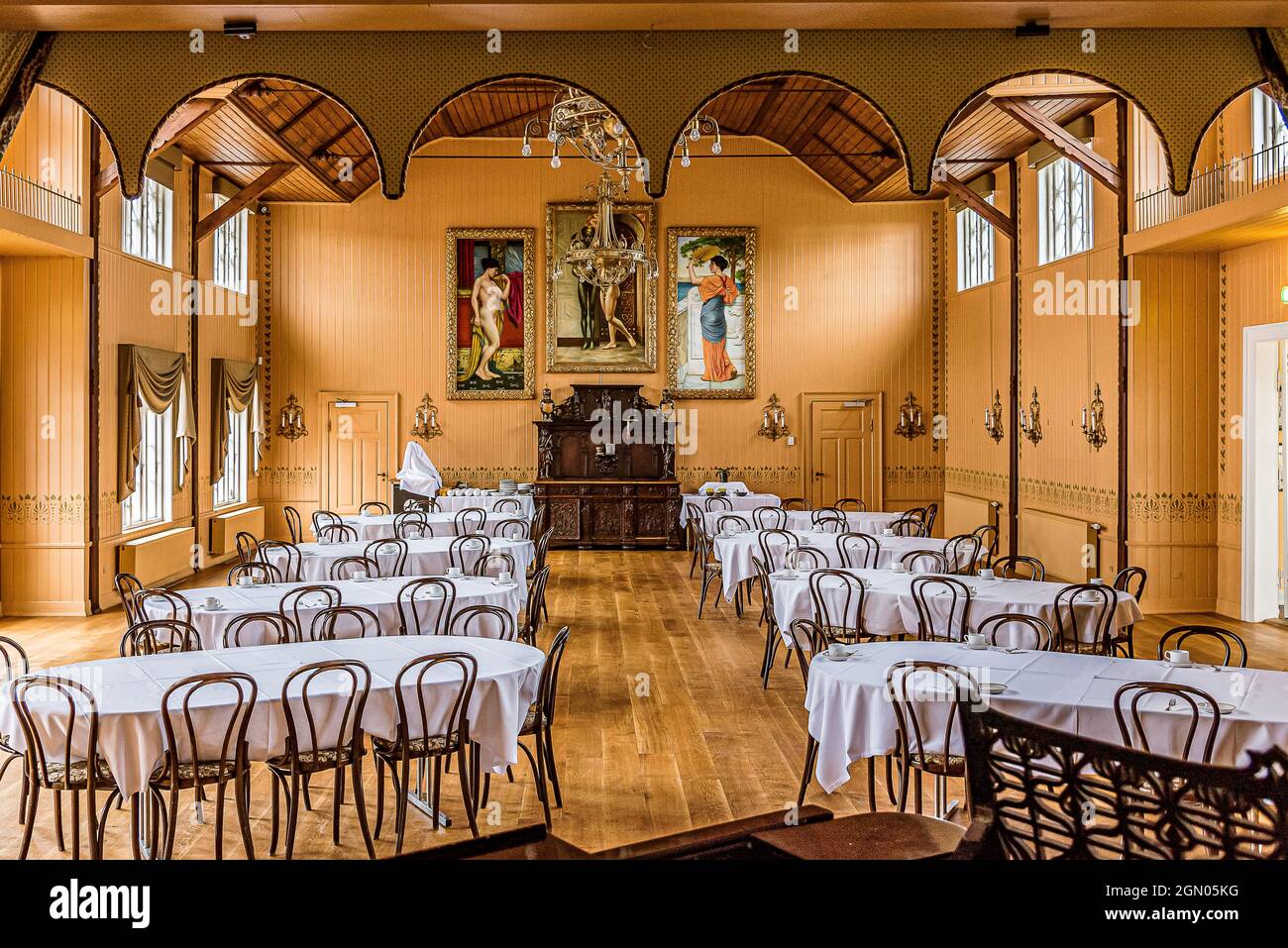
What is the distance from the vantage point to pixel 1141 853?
248cm

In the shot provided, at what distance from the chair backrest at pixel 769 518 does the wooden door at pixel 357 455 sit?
7.17m

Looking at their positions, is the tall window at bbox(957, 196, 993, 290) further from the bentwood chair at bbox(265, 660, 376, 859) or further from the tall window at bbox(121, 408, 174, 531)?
the bentwood chair at bbox(265, 660, 376, 859)

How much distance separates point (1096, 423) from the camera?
11242mm

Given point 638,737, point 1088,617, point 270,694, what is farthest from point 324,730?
point 1088,617

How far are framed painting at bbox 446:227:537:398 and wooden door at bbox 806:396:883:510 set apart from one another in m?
4.80

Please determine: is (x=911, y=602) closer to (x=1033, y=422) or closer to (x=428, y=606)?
(x=428, y=606)

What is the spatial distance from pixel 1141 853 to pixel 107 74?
4.94 metres

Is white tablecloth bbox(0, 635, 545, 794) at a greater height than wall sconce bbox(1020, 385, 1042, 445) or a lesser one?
lesser

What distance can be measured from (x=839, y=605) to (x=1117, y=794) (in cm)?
459

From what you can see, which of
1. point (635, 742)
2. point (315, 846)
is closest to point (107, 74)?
point (315, 846)

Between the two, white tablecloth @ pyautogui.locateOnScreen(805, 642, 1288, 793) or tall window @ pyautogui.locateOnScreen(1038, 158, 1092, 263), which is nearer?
white tablecloth @ pyautogui.locateOnScreen(805, 642, 1288, 793)

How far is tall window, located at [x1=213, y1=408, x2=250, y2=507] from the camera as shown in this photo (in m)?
14.7

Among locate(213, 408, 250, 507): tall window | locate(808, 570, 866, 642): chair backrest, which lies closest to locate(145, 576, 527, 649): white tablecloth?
locate(808, 570, 866, 642): chair backrest

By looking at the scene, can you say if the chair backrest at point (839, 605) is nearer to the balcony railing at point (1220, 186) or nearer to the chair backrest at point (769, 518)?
the chair backrest at point (769, 518)
